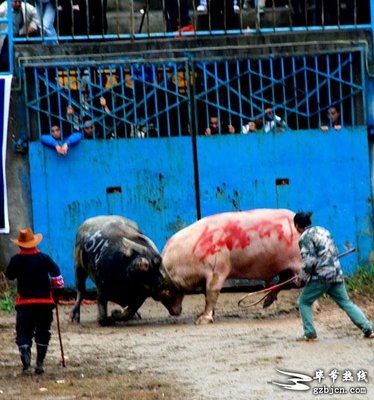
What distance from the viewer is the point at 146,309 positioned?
1919 centimetres

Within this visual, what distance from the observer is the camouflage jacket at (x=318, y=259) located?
15.2 metres

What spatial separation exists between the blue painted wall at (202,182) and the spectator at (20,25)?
4.34ft

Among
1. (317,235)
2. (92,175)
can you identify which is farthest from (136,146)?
(317,235)

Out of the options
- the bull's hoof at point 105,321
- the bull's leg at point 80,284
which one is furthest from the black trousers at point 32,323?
the bull's leg at point 80,284

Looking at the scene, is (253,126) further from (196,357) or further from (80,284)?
(196,357)

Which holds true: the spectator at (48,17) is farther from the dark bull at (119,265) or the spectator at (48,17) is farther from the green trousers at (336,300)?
the green trousers at (336,300)

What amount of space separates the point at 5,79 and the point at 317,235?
604cm

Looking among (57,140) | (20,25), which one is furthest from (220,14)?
(57,140)

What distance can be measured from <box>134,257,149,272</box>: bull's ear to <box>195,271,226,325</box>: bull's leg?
89 centimetres

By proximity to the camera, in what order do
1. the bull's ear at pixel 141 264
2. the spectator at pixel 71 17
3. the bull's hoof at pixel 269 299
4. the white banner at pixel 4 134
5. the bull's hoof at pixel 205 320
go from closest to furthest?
the bull's ear at pixel 141 264 → the bull's hoof at pixel 205 320 → the bull's hoof at pixel 269 299 → the white banner at pixel 4 134 → the spectator at pixel 71 17

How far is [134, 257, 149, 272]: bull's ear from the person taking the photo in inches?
675

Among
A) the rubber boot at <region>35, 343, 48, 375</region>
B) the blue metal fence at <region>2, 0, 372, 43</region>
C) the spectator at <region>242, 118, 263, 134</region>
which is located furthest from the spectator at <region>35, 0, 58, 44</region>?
the rubber boot at <region>35, 343, 48, 375</region>

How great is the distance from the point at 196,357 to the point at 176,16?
733 cm

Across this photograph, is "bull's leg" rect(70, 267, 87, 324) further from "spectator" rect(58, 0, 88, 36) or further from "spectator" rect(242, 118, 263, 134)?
"spectator" rect(58, 0, 88, 36)
